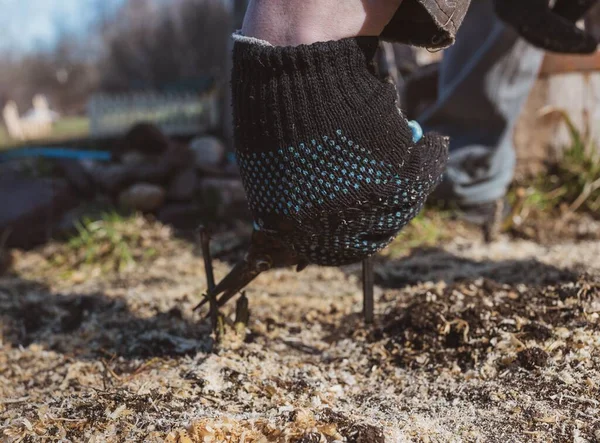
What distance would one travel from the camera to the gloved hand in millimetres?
1888

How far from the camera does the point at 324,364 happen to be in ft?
5.47

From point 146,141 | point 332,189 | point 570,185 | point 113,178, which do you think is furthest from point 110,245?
point 570,185

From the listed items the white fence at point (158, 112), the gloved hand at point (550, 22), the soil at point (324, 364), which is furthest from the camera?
the white fence at point (158, 112)

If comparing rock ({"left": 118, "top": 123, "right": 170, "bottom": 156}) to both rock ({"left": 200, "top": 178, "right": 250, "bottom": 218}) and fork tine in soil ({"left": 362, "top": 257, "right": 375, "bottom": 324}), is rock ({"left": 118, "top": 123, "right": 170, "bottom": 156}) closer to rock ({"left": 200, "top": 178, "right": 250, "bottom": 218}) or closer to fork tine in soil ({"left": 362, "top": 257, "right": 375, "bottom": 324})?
rock ({"left": 200, "top": 178, "right": 250, "bottom": 218})

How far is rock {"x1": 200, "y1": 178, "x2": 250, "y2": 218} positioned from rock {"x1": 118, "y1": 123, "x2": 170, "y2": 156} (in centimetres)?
75

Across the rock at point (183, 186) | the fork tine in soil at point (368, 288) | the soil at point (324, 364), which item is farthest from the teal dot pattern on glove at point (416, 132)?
the rock at point (183, 186)

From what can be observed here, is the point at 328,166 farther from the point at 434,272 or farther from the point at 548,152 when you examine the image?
the point at 548,152

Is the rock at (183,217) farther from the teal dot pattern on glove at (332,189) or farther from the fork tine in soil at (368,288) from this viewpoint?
the teal dot pattern on glove at (332,189)

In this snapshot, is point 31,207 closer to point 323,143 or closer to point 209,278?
point 209,278

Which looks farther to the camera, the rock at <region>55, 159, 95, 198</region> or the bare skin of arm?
the rock at <region>55, 159, 95, 198</region>

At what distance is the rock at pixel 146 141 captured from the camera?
4.57 metres

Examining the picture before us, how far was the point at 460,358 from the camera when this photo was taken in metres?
1.59

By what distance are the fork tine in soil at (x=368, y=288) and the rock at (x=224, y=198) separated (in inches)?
84.1

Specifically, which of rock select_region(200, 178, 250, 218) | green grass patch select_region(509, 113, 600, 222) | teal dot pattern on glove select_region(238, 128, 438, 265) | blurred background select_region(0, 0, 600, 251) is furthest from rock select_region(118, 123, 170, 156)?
teal dot pattern on glove select_region(238, 128, 438, 265)
